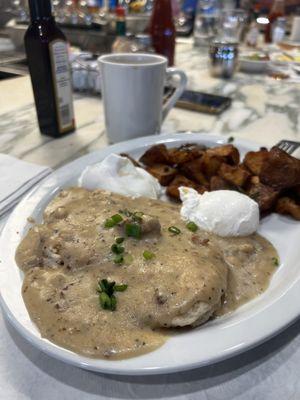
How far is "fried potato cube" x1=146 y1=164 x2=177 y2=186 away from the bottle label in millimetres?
466

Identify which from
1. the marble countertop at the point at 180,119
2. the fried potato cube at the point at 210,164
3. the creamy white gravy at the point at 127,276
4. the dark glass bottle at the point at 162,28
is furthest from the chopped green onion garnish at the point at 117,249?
the dark glass bottle at the point at 162,28

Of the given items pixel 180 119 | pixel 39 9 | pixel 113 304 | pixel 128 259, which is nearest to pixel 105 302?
pixel 113 304

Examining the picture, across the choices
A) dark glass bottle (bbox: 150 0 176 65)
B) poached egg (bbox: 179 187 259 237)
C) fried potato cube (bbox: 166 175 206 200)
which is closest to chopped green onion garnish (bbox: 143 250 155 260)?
poached egg (bbox: 179 187 259 237)

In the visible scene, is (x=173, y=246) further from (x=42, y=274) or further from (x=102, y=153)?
(x=102, y=153)

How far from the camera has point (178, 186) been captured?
108 cm

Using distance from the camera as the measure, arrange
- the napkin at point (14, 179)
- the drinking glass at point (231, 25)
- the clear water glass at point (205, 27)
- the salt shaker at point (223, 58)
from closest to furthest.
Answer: the napkin at point (14, 179)
the salt shaker at point (223, 58)
the drinking glass at point (231, 25)
the clear water glass at point (205, 27)

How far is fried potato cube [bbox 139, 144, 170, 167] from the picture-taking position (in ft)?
3.83

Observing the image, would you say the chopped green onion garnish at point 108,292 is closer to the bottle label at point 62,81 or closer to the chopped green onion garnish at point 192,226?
the chopped green onion garnish at point 192,226

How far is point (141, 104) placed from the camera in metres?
1.34

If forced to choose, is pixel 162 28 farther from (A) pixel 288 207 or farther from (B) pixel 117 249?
(B) pixel 117 249

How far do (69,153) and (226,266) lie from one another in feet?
2.65

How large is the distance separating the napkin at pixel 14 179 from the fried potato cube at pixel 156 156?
1.03 feet

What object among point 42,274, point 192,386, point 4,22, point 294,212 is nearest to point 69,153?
point 42,274

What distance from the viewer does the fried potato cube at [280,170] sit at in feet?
3.21
